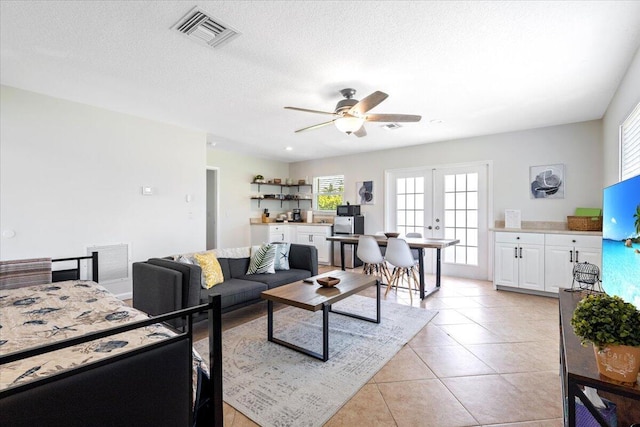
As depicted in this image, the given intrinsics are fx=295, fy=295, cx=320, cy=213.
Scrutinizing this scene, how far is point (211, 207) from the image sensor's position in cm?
640

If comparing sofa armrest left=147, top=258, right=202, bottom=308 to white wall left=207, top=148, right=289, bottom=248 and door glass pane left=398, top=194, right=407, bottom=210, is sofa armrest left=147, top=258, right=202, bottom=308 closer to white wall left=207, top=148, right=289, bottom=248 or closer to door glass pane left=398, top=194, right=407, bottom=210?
white wall left=207, top=148, right=289, bottom=248

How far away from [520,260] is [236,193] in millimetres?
5367

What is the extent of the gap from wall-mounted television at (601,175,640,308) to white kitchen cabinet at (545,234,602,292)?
99.2 inches

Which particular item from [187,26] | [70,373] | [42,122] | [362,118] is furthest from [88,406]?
[42,122]

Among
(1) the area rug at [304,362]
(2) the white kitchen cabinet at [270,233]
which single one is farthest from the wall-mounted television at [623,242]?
(2) the white kitchen cabinet at [270,233]

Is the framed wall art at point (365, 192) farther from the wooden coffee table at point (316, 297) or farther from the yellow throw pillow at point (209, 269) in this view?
the yellow throw pillow at point (209, 269)

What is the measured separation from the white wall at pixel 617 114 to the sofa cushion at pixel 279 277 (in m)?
3.57

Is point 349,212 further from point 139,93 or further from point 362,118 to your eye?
point 139,93

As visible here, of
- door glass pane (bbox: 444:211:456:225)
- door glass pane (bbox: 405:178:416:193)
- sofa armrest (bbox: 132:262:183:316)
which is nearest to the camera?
sofa armrest (bbox: 132:262:183:316)

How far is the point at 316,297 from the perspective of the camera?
8.34 ft

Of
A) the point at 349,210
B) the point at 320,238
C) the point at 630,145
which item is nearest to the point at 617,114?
the point at 630,145

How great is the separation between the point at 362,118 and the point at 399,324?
7.02 ft

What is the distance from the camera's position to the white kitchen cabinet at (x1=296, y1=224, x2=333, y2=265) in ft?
20.8

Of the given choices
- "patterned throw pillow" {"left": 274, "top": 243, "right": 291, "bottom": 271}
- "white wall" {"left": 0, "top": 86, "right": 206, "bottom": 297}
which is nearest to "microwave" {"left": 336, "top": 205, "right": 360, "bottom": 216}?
"patterned throw pillow" {"left": 274, "top": 243, "right": 291, "bottom": 271}
